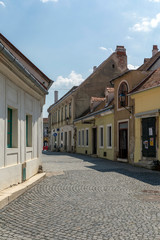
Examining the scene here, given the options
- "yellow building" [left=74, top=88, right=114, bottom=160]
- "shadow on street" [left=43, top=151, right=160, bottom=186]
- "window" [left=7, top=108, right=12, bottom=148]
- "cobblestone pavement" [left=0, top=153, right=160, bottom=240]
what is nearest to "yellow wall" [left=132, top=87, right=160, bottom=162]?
"shadow on street" [left=43, top=151, right=160, bottom=186]

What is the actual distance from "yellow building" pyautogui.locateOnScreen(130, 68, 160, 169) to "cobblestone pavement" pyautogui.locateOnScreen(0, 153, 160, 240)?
612 cm

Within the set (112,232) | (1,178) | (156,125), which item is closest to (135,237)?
(112,232)

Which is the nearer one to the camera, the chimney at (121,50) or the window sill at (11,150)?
the window sill at (11,150)

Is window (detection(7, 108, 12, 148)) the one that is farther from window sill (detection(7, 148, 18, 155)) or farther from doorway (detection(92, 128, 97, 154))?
doorway (detection(92, 128, 97, 154))

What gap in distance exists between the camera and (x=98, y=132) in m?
25.8

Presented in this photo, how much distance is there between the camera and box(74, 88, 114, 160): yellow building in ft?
74.3

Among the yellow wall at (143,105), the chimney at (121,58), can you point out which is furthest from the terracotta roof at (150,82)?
Result: the chimney at (121,58)

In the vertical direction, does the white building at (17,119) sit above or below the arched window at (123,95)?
below

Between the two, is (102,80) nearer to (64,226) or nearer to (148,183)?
(148,183)

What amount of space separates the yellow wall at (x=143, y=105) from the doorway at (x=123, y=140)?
2093 mm

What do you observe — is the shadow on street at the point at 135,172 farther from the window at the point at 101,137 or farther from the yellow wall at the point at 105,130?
the window at the point at 101,137

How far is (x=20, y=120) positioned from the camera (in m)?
9.77

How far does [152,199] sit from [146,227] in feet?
8.82

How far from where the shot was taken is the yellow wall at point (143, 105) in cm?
1562
